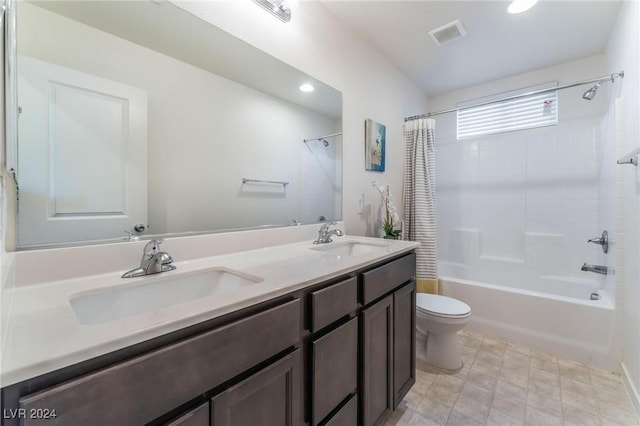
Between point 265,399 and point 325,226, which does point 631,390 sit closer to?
point 325,226

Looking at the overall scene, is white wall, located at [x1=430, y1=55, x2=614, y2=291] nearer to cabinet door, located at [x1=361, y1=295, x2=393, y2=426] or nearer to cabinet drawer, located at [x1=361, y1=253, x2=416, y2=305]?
cabinet drawer, located at [x1=361, y1=253, x2=416, y2=305]

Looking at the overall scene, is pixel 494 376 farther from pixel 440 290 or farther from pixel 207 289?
pixel 207 289

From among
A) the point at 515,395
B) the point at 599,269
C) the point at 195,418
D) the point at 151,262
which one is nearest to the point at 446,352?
the point at 515,395

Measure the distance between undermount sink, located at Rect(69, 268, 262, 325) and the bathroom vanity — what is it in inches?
0.5

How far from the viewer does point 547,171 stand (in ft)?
8.66

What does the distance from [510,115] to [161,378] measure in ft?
11.6

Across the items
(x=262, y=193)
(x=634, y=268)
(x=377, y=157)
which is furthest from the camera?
(x=377, y=157)

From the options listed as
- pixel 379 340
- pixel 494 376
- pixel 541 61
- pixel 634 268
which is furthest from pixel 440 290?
pixel 541 61

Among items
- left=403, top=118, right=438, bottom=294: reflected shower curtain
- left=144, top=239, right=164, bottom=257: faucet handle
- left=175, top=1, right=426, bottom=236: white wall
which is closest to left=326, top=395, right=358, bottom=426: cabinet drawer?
left=144, top=239, right=164, bottom=257: faucet handle

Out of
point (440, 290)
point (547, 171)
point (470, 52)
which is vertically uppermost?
point (470, 52)

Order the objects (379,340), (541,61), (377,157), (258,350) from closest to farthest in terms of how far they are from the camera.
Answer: (258,350) → (379,340) → (377,157) → (541,61)

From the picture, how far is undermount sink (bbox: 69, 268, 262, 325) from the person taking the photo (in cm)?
76

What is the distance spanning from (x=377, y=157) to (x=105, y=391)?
86.1 inches

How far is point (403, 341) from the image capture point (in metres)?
1.42
